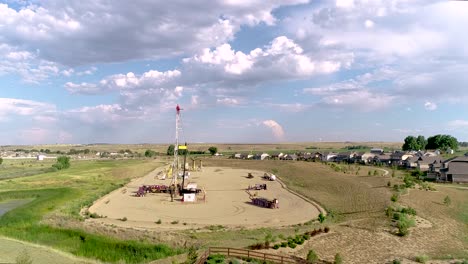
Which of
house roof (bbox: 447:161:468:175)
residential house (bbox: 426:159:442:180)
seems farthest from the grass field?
residential house (bbox: 426:159:442:180)

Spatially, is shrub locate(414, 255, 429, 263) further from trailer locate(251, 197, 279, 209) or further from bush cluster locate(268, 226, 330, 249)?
trailer locate(251, 197, 279, 209)

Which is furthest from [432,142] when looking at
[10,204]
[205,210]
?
[10,204]

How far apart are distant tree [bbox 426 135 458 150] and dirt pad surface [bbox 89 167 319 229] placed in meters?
88.0

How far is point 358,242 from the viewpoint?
27984 mm

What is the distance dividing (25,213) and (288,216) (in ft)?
84.8

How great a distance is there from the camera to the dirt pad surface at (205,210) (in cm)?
3550

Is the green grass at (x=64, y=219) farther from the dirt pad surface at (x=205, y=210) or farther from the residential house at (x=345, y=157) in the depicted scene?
the residential house at (x=345, y=157)

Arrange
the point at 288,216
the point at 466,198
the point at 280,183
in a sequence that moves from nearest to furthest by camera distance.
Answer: the point at 288,216 < the point at 466,198 < the point at 280,183

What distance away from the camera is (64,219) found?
35.3 m

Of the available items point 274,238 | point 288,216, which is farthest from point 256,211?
point 274,238

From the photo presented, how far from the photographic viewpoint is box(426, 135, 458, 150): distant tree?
12152cm

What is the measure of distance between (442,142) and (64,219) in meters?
121

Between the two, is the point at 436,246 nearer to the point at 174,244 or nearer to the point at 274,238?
the point at 274,238

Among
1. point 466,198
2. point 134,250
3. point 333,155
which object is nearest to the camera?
point 134,250
